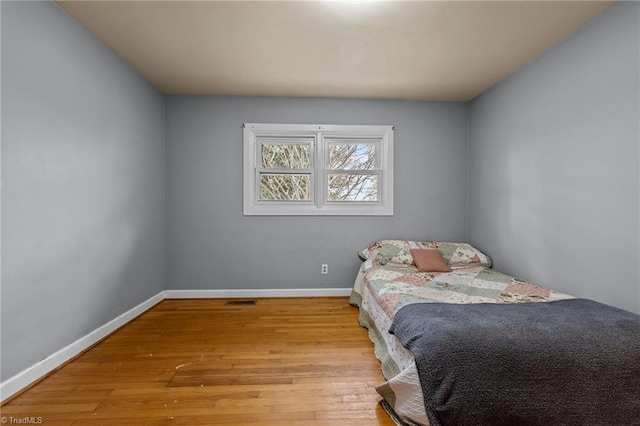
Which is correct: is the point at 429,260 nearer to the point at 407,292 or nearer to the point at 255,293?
the point at 407,292

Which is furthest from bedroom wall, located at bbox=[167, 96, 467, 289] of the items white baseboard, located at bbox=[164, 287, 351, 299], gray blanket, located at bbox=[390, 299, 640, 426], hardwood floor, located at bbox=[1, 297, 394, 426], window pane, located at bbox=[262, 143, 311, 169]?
gray blanket, located at bbox=[390, 299, 640, 426]

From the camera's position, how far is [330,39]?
2152mm

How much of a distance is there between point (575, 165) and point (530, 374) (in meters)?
1.71

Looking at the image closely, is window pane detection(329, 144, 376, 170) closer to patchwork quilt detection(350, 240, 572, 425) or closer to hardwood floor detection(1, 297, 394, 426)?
patchwork quilt detection(350, 240, 572, 425)

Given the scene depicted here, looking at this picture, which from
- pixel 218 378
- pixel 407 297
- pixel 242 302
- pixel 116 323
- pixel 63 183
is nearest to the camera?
pixel 218 378

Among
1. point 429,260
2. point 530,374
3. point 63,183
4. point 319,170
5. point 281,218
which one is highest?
point 319,170

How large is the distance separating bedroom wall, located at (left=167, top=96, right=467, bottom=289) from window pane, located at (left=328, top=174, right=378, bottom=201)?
28 cm

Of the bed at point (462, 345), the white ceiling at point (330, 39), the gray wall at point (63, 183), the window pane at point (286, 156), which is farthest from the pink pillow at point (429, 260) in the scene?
the gray wall at point (63, 183)

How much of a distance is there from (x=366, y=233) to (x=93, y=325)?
9.21 feet

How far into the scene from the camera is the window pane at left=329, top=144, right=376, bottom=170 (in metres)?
3.44

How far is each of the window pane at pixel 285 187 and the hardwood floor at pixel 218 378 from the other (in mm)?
1482

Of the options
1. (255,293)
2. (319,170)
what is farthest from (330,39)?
(255,293)

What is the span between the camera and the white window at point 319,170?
333 centimetres

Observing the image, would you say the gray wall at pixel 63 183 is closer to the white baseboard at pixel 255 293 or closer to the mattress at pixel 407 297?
the white baseboard at pixel 255 293
